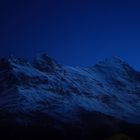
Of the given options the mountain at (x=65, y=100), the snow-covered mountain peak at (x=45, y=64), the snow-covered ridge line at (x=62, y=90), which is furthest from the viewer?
the snow-covered mountain peak at (x=45, y=64)

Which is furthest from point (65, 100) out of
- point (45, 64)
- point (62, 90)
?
point (45, 64)

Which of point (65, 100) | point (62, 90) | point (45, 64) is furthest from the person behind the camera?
point (45, 64)

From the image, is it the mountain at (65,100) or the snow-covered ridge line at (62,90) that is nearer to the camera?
the mountain at (65,100)

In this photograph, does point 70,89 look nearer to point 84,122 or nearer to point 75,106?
point 75,106

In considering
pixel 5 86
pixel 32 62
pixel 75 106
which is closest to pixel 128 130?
pixel 75 106

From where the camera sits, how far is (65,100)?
136m

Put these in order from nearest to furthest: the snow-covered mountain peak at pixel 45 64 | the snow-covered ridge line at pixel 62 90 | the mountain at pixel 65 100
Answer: the mountain at pixel 65 100
the snow-covered ridge line at pixel 62 90
the snow-covered mountain peak at pixel 45 64

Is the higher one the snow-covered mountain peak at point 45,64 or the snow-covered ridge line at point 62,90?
the snow-covered mountain peak at point 45,64

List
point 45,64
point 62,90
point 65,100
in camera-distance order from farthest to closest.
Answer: point 45,64 → point 62,90 → point 65,100

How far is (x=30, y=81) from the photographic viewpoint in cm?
14050

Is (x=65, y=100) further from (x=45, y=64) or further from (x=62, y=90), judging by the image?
(x=45, y=64)

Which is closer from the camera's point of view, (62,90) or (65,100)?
(65,100)

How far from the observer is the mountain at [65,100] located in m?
105

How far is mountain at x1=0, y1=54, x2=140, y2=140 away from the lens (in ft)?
343
